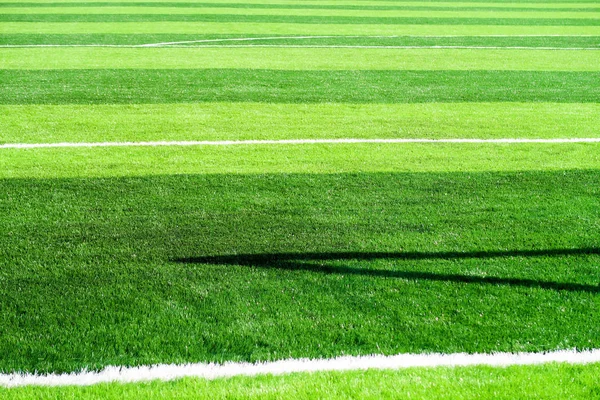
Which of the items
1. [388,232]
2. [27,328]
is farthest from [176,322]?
[388,232]

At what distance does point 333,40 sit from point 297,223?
37.6 feet

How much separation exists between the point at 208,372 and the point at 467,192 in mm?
3440

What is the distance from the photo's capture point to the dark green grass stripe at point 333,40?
48.6ft

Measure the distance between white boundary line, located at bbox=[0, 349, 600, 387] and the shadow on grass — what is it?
0.79 metres

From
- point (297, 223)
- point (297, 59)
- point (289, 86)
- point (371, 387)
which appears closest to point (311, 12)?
point (297, 59)

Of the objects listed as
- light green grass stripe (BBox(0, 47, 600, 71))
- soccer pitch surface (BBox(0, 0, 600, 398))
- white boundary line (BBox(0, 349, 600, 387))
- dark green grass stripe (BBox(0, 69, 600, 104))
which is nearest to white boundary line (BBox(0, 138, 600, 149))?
soccer pitch surface (BBox(0, 0, 600, 398))

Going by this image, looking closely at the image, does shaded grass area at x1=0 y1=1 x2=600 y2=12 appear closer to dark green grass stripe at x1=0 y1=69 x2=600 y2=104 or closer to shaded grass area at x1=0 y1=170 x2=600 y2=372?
dark green grass stripe at x1=0 y1=69 x2=600 y2=104

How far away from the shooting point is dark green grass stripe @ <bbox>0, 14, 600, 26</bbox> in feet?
62.2

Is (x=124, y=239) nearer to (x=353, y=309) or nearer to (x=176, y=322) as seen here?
(x=176, y=322)

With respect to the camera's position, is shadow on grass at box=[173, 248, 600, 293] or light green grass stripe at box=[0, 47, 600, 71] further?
light green grass stripe at box=[0, 47, 600, 71]

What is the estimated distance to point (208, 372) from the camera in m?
3.18

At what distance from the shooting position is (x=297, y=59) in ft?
42.4

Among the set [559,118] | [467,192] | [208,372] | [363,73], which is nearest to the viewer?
[208,372]

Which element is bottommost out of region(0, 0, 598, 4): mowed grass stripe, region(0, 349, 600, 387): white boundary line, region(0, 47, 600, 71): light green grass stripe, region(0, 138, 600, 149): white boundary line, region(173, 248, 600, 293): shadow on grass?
region(0, 0, 598, 4): mowed grass stripe
